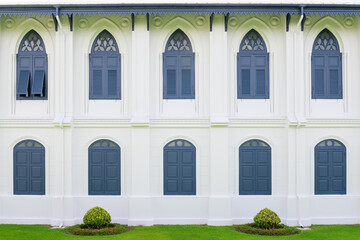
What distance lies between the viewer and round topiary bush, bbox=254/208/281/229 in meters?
18.2

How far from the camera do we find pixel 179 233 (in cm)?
1811

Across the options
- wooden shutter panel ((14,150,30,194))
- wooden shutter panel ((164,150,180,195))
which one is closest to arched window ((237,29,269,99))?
wooden shutter panel ((164,150,180,195))

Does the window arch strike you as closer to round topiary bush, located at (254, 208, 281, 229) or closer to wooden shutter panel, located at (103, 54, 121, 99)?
wooden shutter panel, located at (103, 54, 121, 99)

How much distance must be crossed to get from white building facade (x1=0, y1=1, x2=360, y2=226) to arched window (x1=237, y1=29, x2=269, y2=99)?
0.04 m

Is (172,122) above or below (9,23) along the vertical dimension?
below

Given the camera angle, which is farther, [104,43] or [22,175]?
[104,43]

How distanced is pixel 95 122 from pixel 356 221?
11563 millimetres

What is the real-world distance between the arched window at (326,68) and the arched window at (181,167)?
5.80m

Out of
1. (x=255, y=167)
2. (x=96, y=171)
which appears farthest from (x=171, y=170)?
(x=255, y=167)

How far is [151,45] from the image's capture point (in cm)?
2005

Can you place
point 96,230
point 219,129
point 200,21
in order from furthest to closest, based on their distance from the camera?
1. point 200,21
2. point 219,129
3. point 96,230

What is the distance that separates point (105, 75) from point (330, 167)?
33.4 ft

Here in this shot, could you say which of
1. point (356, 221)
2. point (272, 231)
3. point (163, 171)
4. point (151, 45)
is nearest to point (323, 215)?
point (356, 221)

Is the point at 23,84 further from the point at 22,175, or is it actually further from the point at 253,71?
the point at 253,71
